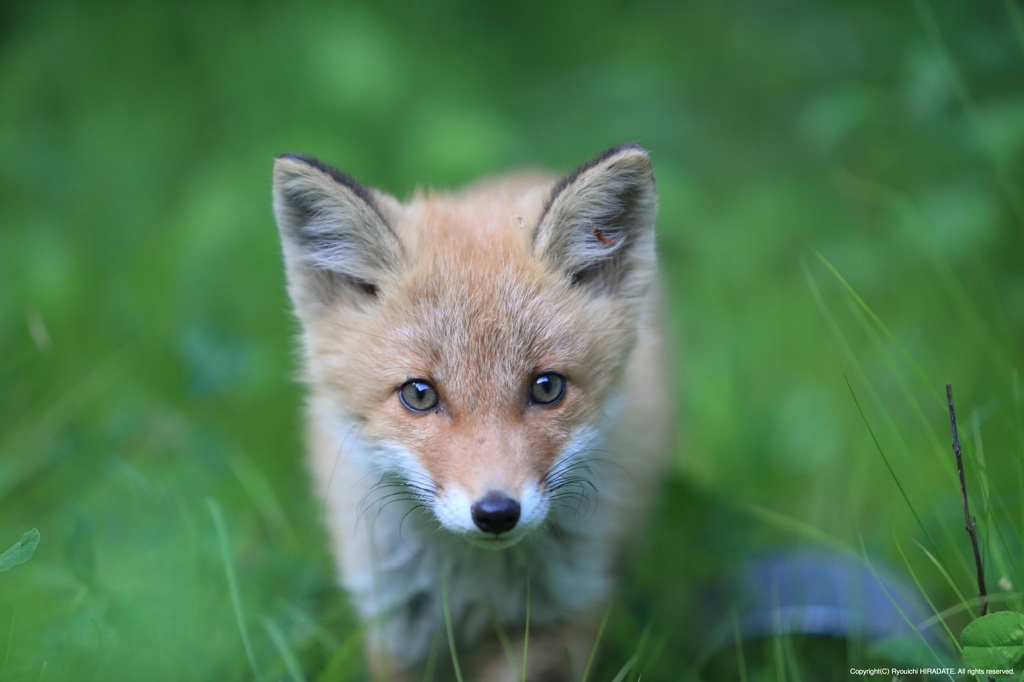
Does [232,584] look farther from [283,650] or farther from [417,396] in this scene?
[417,396]

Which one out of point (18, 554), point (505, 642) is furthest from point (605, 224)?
point (18, 554)

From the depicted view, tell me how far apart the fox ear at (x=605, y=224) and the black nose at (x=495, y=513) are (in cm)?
86

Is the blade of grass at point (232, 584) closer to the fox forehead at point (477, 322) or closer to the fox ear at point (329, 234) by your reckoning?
the fox forehead at point (477, 322)

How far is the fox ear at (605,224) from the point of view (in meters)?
2.47

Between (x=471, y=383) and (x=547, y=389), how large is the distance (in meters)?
0.24

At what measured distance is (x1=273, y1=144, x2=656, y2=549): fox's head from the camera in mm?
2270

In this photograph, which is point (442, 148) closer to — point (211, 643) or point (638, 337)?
point (638, 337)

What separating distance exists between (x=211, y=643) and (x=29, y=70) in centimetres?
376

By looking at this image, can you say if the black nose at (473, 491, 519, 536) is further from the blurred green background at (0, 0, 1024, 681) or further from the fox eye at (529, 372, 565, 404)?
the blurred green background at (0, 0, 1024, 681)

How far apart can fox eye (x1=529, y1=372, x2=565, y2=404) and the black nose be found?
1.38ft

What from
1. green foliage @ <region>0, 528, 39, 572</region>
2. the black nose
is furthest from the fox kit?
green foliage @ <region>0, 528, 39, 572</region>

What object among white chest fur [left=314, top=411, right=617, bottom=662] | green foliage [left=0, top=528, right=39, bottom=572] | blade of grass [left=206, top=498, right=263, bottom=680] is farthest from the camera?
white chest fur [left=314, top=411, right=617, bottom=662]

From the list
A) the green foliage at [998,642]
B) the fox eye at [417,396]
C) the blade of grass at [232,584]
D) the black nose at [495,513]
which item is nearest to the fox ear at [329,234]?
the fox eye at [417,396]

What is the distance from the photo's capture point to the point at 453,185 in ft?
15.1
